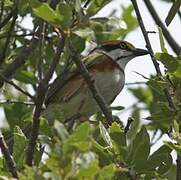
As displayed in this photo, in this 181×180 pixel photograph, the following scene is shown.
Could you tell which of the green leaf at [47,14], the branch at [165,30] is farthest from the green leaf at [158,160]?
the branch at [165,30]

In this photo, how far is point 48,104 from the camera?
252 inches

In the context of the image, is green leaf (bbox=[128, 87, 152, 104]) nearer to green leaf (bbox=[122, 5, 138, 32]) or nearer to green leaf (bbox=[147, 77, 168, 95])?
green leaf (bbox=[122, 5, 138, 32])

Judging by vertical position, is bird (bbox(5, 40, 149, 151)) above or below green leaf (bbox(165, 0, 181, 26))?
below

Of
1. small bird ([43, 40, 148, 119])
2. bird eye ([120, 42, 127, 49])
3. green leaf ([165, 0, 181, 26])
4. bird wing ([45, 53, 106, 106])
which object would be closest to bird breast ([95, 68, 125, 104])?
small bird ([43, 40, 148, 119])

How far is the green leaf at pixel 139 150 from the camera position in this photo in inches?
142

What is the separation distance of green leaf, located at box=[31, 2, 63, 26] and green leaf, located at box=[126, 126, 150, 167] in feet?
2.70

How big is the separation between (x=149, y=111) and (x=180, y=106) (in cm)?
276

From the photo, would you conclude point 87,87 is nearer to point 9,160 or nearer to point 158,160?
point 158,160

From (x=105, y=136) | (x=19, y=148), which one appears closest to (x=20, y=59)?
(x=19, y=148)

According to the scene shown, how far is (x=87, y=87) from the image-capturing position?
6.58m

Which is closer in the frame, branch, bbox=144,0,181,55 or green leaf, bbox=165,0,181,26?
green leaf, bbox=165,0,181,26

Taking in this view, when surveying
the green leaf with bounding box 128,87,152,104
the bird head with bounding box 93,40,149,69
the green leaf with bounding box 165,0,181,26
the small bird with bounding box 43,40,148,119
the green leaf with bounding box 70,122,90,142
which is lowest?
the green leaf with bounding box 128,87,152,104

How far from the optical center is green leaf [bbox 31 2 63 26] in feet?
10.2

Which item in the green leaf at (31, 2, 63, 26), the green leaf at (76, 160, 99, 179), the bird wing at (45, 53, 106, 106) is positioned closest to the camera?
the green leaf at (76, 160, 99, 179)
